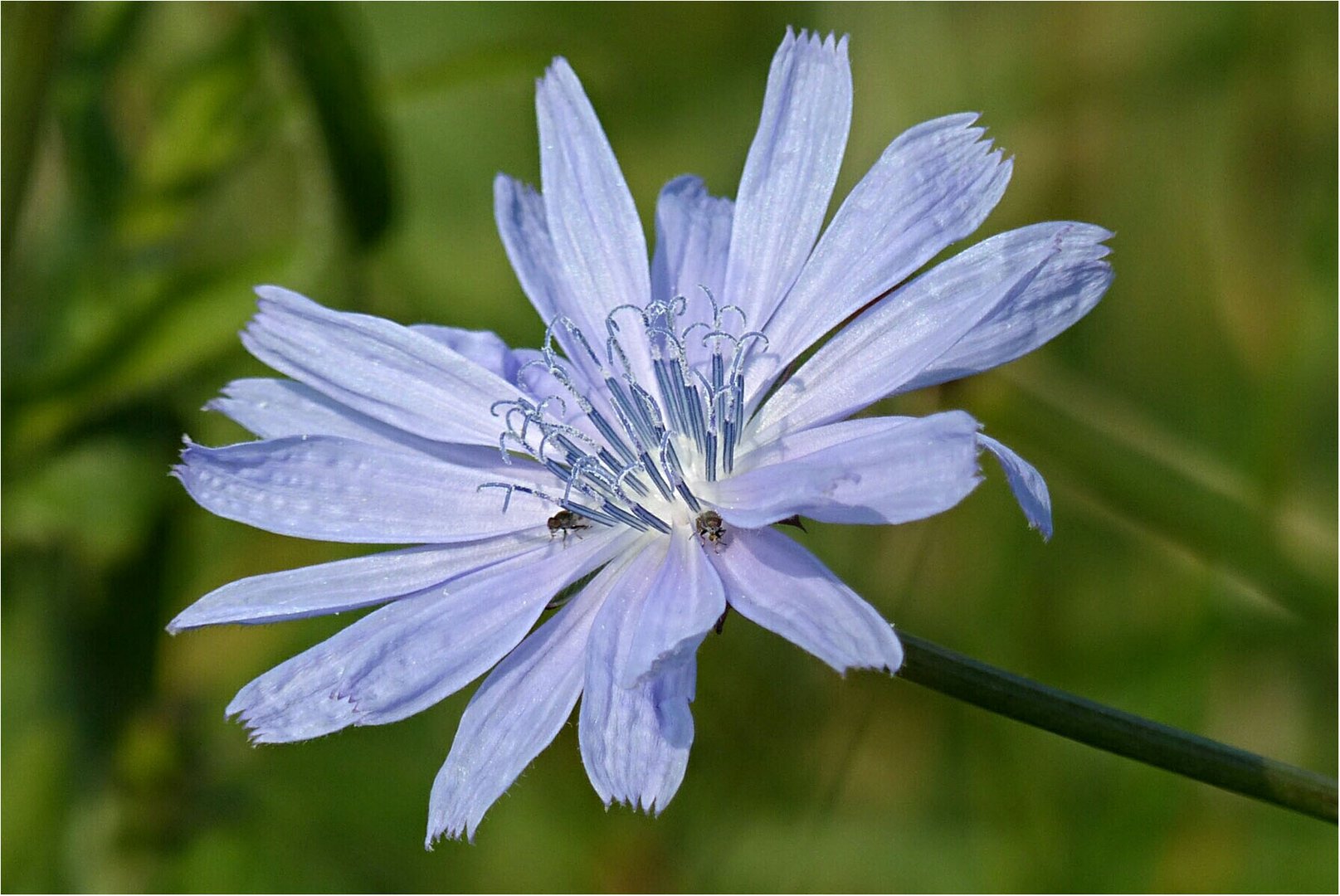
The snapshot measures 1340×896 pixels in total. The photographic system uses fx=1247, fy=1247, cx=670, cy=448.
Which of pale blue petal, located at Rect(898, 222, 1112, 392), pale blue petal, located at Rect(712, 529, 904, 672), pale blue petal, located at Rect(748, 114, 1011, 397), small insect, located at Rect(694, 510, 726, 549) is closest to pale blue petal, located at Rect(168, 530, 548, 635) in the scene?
small insect, located at Rect(694, 510, 726, 549)

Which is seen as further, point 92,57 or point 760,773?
point 760,773

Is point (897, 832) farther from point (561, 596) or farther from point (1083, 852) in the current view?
point (561, 596)

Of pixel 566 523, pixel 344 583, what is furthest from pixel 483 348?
pixel 344 583

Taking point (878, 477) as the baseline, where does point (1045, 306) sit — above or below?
above

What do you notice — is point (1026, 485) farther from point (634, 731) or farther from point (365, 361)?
point (365, 361)

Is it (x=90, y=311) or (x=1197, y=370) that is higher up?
(x=90, y=311)

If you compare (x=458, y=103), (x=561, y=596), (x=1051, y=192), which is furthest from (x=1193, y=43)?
(x=561, y=596)
